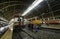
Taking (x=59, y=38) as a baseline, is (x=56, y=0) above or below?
above

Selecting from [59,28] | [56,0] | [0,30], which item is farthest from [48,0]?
[0,30]

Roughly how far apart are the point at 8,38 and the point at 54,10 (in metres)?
10.2

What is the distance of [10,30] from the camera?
167 centimetres

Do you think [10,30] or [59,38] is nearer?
[10,30]

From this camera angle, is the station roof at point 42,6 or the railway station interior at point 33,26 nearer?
the railway station interior at point 33,26

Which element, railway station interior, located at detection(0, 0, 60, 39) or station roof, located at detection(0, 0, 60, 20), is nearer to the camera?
railway station interior, located at detection(0, 0, 60, 39)

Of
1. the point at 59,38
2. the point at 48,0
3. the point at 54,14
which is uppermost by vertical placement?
the point at 48,0

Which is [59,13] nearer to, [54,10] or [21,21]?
[54,10]

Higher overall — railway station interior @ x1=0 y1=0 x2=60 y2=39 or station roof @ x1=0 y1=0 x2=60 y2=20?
station roof @ x1=0 y1=0 x2=60 y2=20

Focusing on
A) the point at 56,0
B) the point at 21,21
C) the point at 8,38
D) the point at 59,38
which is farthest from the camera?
the point at 56,0

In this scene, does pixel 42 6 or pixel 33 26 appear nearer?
pixel 33 26

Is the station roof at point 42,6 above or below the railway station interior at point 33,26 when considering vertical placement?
above

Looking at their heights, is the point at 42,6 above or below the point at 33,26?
above

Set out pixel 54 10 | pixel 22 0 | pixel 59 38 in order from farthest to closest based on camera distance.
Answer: pixel 22 0 < pixel 54 10 < pixel 59 38
